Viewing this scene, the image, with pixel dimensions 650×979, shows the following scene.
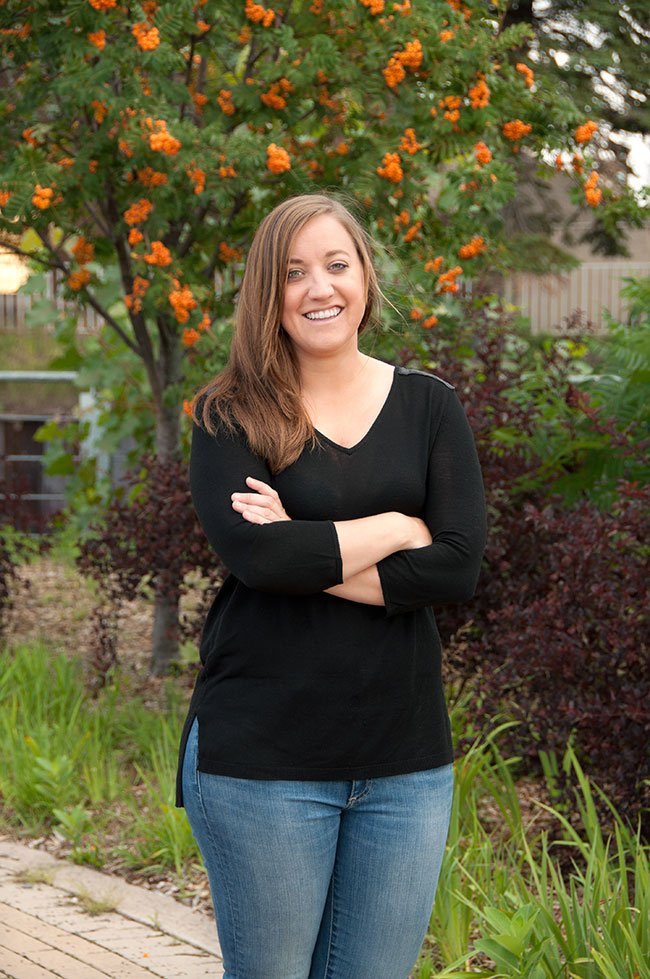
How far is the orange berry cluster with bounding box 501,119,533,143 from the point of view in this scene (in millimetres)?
4785

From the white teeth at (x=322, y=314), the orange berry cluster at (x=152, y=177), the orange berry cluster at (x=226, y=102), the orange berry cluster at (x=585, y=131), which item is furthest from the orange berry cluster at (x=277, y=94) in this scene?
the white teeth at (x=322, y=314)

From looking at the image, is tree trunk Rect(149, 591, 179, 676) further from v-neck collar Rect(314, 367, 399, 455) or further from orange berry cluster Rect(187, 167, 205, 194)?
v-neck collar Rect(314, 367, 399, 455)

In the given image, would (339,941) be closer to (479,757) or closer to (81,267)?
(479,757)

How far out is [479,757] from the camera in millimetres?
3656

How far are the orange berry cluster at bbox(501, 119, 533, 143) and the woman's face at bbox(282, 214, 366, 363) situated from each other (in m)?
2.94

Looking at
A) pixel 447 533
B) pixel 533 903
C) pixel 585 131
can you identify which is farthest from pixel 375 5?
pixel 533 903

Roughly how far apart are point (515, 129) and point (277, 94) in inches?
40.2

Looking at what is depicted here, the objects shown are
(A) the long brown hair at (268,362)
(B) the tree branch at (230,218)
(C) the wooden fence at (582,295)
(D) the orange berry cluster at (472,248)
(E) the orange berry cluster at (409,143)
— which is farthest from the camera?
(C) the wooden fence at (582,295)

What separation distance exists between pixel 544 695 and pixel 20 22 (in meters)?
3.53

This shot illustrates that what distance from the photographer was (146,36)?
4.11 m

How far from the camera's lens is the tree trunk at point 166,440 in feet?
18.2

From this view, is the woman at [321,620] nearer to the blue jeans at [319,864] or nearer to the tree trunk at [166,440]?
the blue jeans at [319,864]

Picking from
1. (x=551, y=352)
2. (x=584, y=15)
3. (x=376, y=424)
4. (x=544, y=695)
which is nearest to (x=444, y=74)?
(x=551, y=352)

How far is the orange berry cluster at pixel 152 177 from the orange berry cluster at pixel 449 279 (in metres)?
1.21
